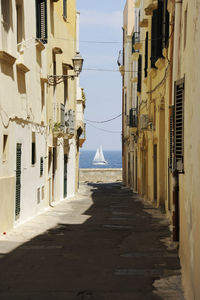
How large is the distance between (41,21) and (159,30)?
13.1ft

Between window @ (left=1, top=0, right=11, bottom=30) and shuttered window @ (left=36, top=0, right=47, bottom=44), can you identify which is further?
shuttered window @ (left=36, top=0, right=47, bottom=44)

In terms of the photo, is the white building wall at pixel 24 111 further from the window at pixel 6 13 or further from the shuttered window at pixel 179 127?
the shuttered window at pixel 179 127

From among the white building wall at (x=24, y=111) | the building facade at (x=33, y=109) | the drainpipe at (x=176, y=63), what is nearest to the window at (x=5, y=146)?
the building facade at (x=33, y=109)

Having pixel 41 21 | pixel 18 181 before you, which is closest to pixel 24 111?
pixel 18 181

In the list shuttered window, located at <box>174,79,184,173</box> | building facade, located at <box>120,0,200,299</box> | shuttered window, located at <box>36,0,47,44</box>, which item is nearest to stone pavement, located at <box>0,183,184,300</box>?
building facade, located at <box>120,0,200,299</box>

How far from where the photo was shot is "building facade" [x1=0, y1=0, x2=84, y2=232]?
46.0 ft

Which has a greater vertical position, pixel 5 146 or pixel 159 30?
pixel 159 30

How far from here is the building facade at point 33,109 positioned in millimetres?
14008

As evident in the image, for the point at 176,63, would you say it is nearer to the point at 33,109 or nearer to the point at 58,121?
the point at 33,109

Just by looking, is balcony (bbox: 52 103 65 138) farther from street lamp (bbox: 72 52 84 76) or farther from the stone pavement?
the stone pavement

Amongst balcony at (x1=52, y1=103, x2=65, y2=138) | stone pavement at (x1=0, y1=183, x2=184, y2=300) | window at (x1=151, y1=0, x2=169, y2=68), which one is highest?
window at (x1=151, y1=0, x2=169, y2=68)

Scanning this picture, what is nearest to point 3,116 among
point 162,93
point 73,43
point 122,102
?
point 162,93

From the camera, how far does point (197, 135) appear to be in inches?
249

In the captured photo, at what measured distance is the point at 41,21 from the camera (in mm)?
19453
